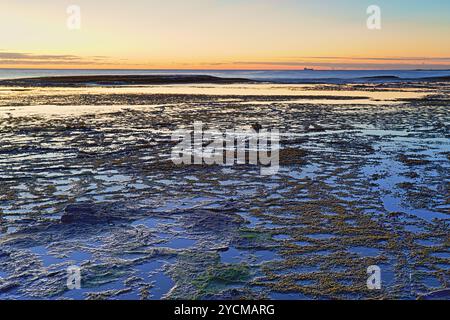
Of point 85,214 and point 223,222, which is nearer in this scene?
point 223,222

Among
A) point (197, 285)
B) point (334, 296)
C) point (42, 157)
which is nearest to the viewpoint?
point (334, 296)

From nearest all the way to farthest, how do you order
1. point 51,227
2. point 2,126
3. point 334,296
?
1. point 334,296
2. point 51,227
3. point 2,126

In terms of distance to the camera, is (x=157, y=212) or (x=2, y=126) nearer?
(x=157, y=212)

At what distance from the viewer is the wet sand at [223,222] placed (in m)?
6.15

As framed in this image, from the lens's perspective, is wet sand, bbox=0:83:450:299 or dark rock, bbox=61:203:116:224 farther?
dark rock, bbox=61:203:116:224

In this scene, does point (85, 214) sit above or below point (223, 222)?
above

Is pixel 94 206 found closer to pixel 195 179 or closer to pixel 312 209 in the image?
pixel 195 179

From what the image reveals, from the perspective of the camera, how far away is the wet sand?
615 cm

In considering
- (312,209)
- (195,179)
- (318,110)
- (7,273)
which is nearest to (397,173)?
(312,209)

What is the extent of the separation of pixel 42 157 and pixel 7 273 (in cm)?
842

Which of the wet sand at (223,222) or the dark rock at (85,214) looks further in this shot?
the dark rock at (85,214)

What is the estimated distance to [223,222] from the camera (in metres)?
8.48

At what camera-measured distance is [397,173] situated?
12164mm

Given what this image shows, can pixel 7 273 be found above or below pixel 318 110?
below
